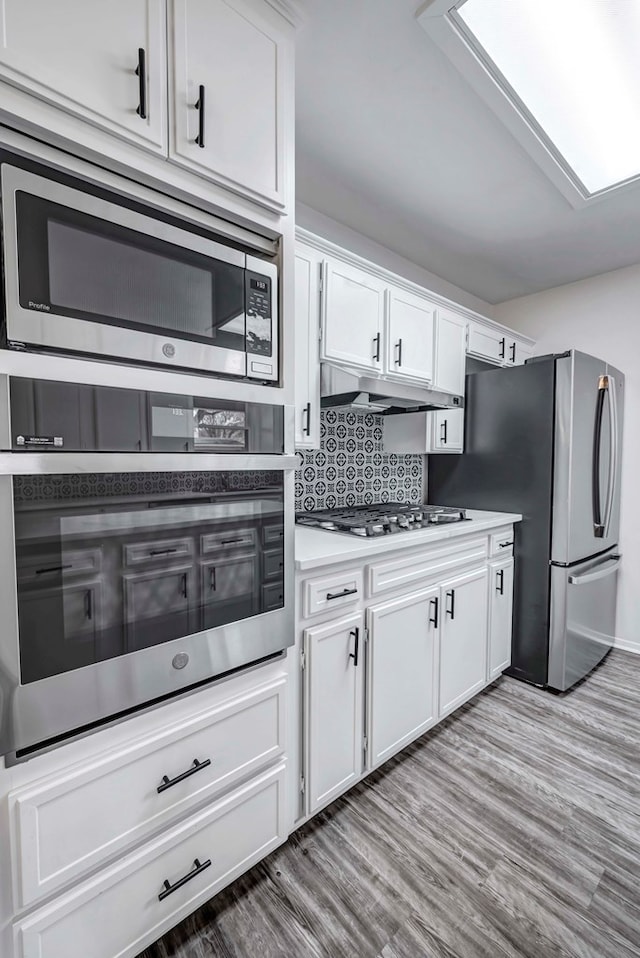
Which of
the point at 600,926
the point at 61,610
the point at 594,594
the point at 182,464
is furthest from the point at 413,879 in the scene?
the point at 594,594

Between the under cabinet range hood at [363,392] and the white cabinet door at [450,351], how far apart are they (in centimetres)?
40

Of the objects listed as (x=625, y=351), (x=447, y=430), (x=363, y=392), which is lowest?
(x=447, y=430)

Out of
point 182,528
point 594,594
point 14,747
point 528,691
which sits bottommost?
point 528,691

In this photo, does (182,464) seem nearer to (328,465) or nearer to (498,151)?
(328,465)

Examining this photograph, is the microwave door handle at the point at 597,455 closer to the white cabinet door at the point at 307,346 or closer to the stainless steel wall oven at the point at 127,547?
the white cabinet door at the point at 307,346

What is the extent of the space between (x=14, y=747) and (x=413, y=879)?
1287 mm

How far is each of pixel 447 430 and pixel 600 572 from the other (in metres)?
1.32

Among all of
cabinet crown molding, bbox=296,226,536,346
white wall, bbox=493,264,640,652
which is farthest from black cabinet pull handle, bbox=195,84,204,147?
white wall, bbox=493,264,640,652

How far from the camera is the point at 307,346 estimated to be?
1869 mm

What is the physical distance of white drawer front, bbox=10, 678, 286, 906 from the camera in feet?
2.88

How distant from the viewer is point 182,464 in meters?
1.06

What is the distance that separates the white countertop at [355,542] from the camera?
4.75 ft

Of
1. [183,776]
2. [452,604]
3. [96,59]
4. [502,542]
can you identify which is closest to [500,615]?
[502,542]

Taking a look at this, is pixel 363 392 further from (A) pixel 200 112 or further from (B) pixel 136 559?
(B) pixel 136 559
